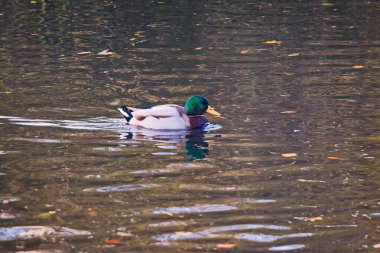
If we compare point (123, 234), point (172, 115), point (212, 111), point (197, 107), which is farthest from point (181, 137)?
point (123, 234)

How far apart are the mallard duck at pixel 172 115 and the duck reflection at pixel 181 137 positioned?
0.10 meters

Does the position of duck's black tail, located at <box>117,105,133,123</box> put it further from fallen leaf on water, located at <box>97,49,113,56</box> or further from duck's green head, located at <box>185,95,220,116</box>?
fallen leaf on water, located at <box>97,49,113,56</box>

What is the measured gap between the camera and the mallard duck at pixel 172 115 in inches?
511

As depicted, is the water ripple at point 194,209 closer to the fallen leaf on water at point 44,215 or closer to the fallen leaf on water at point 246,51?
the fallen leaf on water at point 44,215

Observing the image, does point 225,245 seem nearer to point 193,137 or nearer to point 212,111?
point 193,137

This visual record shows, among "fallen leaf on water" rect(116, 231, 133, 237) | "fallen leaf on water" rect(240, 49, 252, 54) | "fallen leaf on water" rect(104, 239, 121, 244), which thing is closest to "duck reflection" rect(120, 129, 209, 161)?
"fallen leaf on water" rect(116, 231, 133, 237)

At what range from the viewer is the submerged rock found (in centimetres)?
813

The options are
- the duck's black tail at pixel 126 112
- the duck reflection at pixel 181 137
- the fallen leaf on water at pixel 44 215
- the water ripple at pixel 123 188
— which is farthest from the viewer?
the duck's black tail at pixel 126 112

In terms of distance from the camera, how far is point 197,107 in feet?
43.5

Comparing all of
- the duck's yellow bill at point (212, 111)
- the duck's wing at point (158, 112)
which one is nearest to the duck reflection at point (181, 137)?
the duck's wing at point (158, 112)

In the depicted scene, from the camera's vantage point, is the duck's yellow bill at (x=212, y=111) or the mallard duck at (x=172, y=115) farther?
the duck's yellow bill at (x=212, y=111)

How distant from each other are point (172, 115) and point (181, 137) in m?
0.35

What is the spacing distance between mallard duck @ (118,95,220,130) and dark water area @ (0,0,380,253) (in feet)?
0.40

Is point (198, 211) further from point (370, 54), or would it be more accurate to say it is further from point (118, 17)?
point (118, 17)
